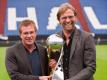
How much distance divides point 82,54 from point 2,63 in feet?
10.8

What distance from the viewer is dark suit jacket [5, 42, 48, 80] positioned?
2.56 metres

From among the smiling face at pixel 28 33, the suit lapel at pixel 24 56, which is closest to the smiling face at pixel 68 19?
the smiling face at pixel 28 33

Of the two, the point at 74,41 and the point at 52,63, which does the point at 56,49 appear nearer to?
the point at 52,63

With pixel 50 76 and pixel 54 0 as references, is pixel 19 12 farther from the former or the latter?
pixel 50 76

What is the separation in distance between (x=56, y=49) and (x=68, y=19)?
231 millimetres

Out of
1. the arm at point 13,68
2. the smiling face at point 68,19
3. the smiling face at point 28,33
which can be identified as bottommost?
the arm at point 13,68

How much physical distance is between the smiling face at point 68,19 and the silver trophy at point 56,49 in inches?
4.9

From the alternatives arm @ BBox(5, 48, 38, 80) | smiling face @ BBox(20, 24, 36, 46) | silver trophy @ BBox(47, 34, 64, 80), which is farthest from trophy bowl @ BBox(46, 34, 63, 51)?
arm @ BBox(5, 48, 38, 80)

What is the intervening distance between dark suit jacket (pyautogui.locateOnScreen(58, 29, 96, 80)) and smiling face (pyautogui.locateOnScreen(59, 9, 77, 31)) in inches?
4.4

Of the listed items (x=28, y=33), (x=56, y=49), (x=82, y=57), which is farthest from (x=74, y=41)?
(x=28, y=33)

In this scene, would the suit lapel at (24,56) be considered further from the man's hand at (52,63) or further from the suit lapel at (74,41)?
the suit lapel at (74,41)

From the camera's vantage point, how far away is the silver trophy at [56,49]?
7.98 feet

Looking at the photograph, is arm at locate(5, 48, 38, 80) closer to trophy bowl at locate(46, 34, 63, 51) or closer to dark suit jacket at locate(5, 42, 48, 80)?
dark suit jacket at locate(5, 42, 48, 80)

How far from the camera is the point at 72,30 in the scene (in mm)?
2654
